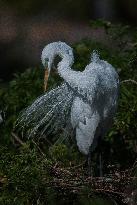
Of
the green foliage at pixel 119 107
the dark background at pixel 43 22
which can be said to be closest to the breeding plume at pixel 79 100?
the green foliage at pixel 119 107

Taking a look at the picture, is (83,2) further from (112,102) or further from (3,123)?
(112,102)

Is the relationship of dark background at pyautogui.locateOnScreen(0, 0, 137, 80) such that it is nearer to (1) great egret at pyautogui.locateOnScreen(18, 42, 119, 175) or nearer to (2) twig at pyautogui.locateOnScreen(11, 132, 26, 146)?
(2) twig at pyautogui.locateOnScreen(11, 132, 26, 146)

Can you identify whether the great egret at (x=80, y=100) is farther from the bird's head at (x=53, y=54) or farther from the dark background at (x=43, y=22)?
the dark background at (x=43, y=22)

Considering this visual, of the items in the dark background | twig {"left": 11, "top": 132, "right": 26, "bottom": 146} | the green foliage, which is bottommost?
the dark background

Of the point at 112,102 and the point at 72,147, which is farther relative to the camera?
the point at 72,147

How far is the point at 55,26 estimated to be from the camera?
33.7ft

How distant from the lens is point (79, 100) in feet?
18.3

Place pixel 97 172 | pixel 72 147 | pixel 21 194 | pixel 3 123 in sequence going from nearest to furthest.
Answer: pixel 21 194 < pixel 97 172 < pixel 72 147 < pixel 3 123

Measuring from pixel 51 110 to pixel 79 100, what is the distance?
0.65 ft

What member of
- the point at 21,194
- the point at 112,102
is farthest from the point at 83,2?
the point at 21,194

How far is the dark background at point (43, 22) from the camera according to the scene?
32.2 ft

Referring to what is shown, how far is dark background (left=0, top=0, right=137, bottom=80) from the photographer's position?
9.81 metres

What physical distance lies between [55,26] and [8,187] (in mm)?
5269

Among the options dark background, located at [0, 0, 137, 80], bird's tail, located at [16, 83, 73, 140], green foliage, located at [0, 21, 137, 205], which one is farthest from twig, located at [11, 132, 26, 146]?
dark background, located at [0, 0, 137, 80]
